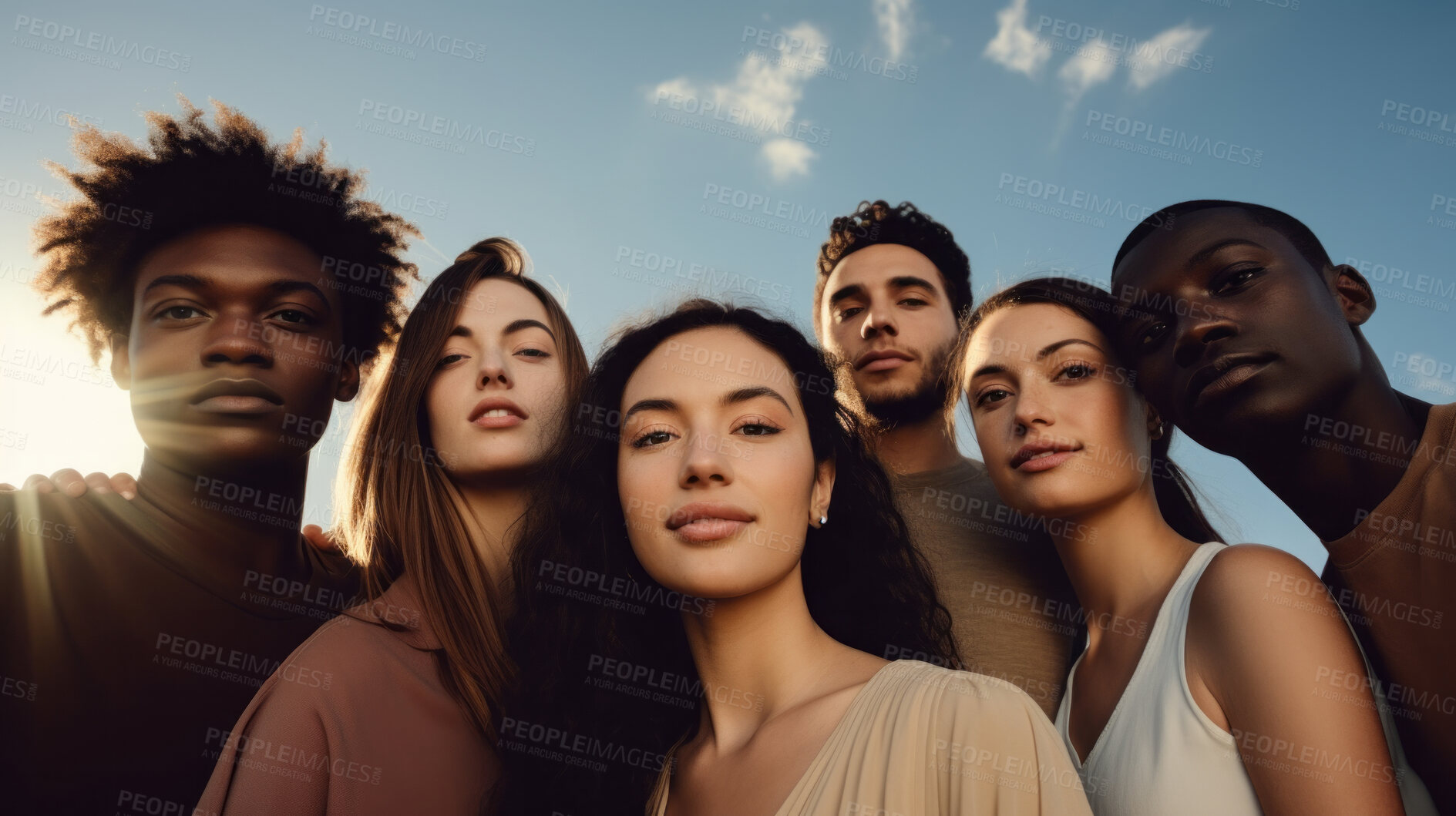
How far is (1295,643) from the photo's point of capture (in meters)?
3.15

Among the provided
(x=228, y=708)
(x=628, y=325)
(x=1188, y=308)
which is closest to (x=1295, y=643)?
(x=1188, y=308)

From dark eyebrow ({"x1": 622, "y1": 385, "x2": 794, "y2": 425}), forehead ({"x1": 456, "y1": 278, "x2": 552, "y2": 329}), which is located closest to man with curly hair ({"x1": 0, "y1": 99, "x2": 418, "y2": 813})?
forehead ({"x1": 456, "y1": 278, "x2": 552, "y2": 329})

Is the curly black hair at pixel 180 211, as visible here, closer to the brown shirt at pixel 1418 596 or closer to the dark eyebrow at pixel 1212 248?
the dark eyebrow at pixel 1212 248

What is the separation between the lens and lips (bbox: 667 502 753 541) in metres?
3.32

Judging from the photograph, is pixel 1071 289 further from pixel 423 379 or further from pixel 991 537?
pixel 423 379

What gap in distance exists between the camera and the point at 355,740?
3.92 metres

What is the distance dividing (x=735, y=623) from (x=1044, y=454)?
1.64 m

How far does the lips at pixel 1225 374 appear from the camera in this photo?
3564 mm

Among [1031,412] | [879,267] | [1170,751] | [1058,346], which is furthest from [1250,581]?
[879,267]

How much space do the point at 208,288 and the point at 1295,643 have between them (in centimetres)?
574

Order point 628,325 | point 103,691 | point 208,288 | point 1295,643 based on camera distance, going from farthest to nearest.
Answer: point 208,288 < point 103,691 < point 628,325 < point 1295,643

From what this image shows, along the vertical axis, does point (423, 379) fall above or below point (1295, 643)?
above

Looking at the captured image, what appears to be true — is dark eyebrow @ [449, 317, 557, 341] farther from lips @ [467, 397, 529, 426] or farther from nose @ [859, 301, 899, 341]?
nose @ [859, 301, 899, 341]

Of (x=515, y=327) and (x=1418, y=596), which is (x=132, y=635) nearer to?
(x=515, y=327)
